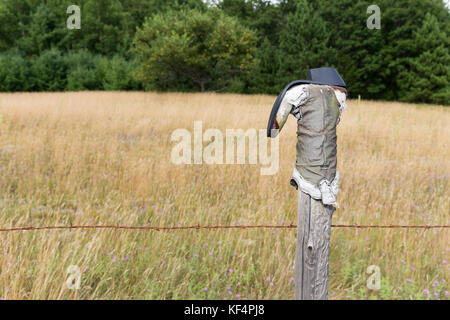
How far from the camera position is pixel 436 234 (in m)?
3.38

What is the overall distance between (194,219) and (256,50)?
1818 cm

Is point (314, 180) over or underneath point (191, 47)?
underneath

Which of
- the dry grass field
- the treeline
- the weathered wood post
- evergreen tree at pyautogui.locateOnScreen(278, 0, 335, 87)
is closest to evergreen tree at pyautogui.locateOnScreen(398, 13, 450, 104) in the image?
the treeline

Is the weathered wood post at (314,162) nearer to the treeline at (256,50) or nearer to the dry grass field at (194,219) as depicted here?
the dry grass field at (194,219)

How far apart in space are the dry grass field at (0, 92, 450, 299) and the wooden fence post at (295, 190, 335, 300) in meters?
0.87

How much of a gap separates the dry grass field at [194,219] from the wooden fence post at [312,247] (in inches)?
34.4

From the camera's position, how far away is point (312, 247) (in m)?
1.73

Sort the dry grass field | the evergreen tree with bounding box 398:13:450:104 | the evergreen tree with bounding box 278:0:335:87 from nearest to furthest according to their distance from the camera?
the dry grass field → the evergreen tree with bounding box 398:13:450:104 → the evergreen tree with bounding box 278:0:335:87

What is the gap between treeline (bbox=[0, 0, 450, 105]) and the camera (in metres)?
20.3

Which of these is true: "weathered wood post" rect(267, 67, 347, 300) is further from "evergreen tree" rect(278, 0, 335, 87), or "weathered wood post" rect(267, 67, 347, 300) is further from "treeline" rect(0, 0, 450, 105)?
"evergreen tree" rect(278, 0, 335, 87)

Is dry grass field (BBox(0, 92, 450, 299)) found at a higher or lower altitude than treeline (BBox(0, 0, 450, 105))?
lower
